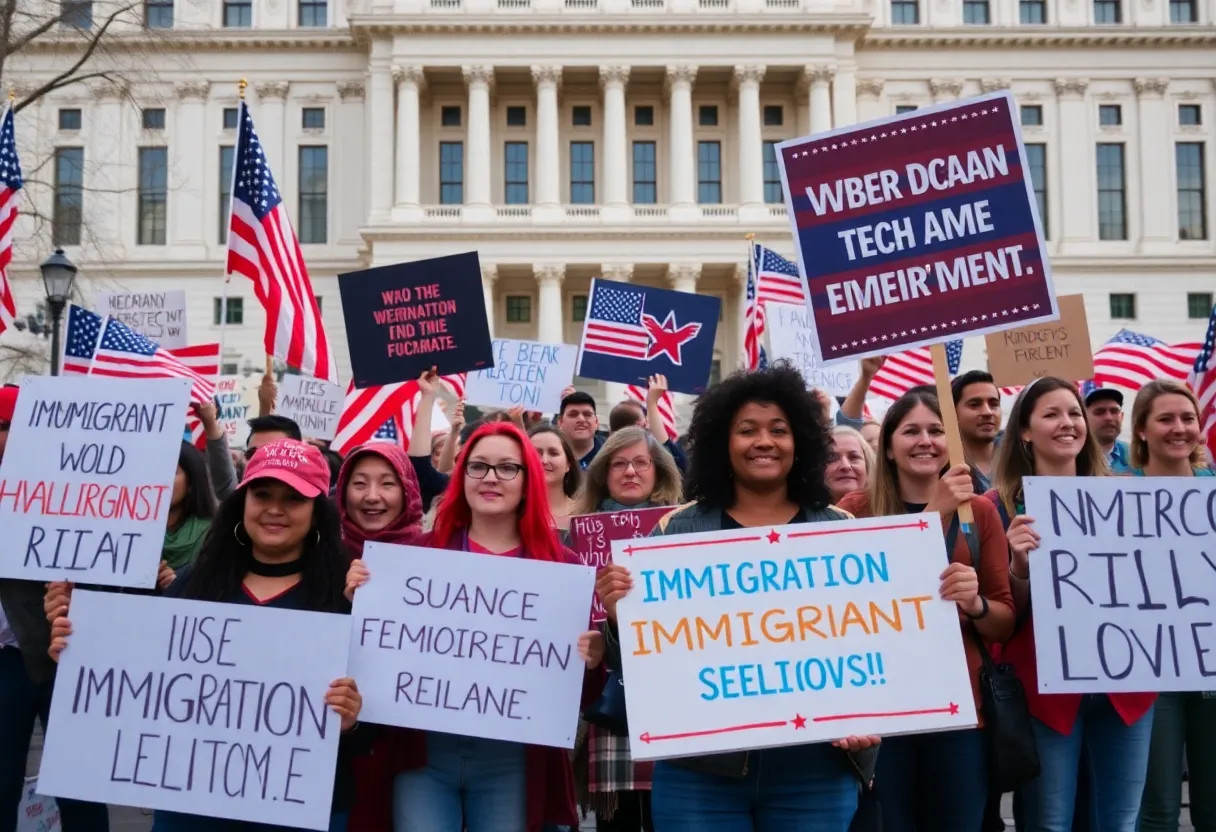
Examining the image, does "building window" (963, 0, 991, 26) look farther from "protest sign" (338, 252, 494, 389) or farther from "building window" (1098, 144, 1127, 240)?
"protest sign" (338, 252, 494, 389)

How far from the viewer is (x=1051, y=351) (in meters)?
9.77

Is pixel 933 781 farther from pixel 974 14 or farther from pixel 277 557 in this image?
pixel 974 14

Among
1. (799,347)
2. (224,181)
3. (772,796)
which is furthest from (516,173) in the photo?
(772,796)

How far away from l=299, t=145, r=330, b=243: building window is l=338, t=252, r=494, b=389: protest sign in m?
38.0

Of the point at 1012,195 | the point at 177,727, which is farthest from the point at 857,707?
the point at 177,727

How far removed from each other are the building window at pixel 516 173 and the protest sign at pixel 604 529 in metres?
40.0

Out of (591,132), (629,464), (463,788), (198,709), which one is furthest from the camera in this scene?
(591,132)

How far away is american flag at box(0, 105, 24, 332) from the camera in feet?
27.9

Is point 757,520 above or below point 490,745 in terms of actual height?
above

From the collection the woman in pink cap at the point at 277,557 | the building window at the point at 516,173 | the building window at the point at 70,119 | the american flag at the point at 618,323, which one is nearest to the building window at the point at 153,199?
the building window at the point at 70,119

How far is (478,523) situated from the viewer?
392cm

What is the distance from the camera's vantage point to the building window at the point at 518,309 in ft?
146

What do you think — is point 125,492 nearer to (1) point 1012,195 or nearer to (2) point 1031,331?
(1) point 1012,195

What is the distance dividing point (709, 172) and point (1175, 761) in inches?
1641
